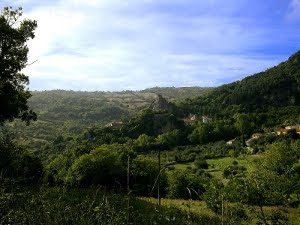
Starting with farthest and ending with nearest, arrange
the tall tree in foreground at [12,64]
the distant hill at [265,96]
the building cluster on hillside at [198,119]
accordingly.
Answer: the distant hill at [265,96], the building cluster on hillside at [198,119], the tall tree in foreground at [12,64]

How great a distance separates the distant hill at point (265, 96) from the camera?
14788 centimetres

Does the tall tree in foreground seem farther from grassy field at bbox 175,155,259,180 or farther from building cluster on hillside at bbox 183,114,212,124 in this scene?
building cluster on hillside at bbox 183,114,212,124

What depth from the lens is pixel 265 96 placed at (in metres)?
155

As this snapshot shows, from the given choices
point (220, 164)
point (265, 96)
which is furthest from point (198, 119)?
point (220, 164)

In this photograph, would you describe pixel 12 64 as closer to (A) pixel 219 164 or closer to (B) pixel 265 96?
(A) pixel 219 164

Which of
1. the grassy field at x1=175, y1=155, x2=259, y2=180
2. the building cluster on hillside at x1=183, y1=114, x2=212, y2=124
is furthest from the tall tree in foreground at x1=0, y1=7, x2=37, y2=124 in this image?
the building cluster on hillside at x1=183, y1=114, x2=212, y2=124

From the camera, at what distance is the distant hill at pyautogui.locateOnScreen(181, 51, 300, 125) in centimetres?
14788

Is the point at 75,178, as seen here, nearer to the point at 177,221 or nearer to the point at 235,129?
the point at 177,221

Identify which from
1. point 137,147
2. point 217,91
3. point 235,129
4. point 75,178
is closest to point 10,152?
point 75,178

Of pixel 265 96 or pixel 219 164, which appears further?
pixel 265 96

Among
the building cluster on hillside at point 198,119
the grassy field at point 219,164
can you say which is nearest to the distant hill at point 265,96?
the building cluster on hillside at point 198,119

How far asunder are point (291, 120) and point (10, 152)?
126 m

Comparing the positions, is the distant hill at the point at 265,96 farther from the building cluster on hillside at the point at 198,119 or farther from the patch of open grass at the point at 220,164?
the patch of open grass at the point at 220,164

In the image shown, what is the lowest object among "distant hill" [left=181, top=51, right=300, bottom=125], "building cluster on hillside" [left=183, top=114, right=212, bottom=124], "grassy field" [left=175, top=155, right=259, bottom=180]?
"grassy field" [left=175, top=155, right=259, bottom=180]
